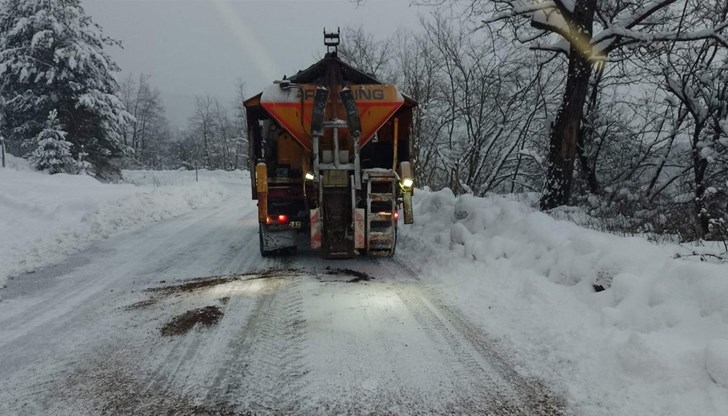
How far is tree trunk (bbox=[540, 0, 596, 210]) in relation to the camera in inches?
353

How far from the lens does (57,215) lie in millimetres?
10250

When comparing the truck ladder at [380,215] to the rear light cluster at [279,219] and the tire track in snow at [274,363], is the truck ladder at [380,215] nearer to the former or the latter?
the rear light cluster at [279,219]

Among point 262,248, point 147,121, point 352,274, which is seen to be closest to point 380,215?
point 352,274

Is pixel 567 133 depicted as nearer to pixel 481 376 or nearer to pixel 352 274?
pixel 352 274

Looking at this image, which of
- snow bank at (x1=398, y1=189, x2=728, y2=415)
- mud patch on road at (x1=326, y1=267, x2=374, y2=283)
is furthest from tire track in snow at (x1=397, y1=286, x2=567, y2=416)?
mud patch on road at (x1=326, y1=267, x2=374, y2=283)

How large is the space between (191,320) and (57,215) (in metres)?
7.54

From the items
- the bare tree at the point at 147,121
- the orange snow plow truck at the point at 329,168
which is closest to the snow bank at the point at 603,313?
the orange snow plow truck at the point at 329,168

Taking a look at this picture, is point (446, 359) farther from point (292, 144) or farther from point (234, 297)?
point (292, 144)

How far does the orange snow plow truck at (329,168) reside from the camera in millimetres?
6797

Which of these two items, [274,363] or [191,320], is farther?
[191,320]

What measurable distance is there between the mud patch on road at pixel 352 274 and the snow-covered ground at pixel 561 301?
1.19 feet

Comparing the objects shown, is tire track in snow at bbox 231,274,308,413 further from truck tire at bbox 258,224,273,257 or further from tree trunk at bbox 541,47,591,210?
tree trunk at bbox 541,47,591,210

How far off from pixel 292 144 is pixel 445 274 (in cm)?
347

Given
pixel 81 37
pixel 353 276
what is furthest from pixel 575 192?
pixel 81 37
